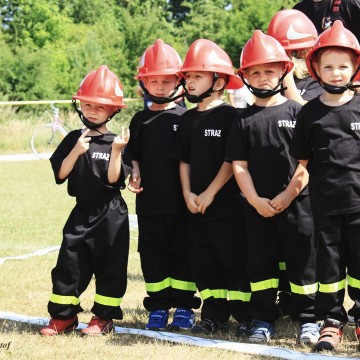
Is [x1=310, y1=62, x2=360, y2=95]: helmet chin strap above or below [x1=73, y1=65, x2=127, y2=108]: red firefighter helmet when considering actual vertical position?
above

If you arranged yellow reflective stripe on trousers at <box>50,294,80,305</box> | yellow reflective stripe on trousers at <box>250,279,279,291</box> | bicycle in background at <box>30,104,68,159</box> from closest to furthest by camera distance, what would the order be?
yellow reflective stripe on trousers at <box>250,279,279,291</box>
yellow reflective stripe on trousers at <box>50,294,80,305</box>
bicycle in background at <box>30,104,68,159</box>

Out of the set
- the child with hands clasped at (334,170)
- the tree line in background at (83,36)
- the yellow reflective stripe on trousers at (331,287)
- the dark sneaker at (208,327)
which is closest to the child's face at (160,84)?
the child with hands clasped at (334,170)

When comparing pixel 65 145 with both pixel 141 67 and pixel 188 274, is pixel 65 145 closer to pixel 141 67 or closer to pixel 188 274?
pixel 141 67

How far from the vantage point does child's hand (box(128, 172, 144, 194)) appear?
5.43 meters

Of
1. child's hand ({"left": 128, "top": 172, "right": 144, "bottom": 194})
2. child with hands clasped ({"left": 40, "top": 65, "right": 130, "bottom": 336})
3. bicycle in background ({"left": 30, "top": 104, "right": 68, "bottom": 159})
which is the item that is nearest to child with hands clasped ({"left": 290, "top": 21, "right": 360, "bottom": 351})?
child's hand ({"left": 128, "top": 172, "right": 144, "bottom": 194})

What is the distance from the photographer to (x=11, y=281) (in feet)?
22.5

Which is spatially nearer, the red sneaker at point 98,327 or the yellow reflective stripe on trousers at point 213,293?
the red sneaker at point 98,327

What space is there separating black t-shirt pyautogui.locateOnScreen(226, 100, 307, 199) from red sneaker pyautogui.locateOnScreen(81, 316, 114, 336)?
1.31 m

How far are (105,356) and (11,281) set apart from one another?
2376 millimetres

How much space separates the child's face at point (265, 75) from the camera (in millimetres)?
5074

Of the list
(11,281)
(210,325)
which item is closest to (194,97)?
(210,325)

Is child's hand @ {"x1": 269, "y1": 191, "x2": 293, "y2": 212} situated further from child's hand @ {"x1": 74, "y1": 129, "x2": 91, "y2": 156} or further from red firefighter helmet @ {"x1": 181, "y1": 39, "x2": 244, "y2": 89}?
child's hand @ {"x1": 74, "y1": 129, "x2": 91, "y2": 156}

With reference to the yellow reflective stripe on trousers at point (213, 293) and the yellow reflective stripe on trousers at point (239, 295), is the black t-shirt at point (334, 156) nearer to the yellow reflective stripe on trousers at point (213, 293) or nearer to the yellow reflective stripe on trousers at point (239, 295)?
the yellow reflective stripe on trousers at point (239, 295)

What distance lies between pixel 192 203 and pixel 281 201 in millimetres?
625
